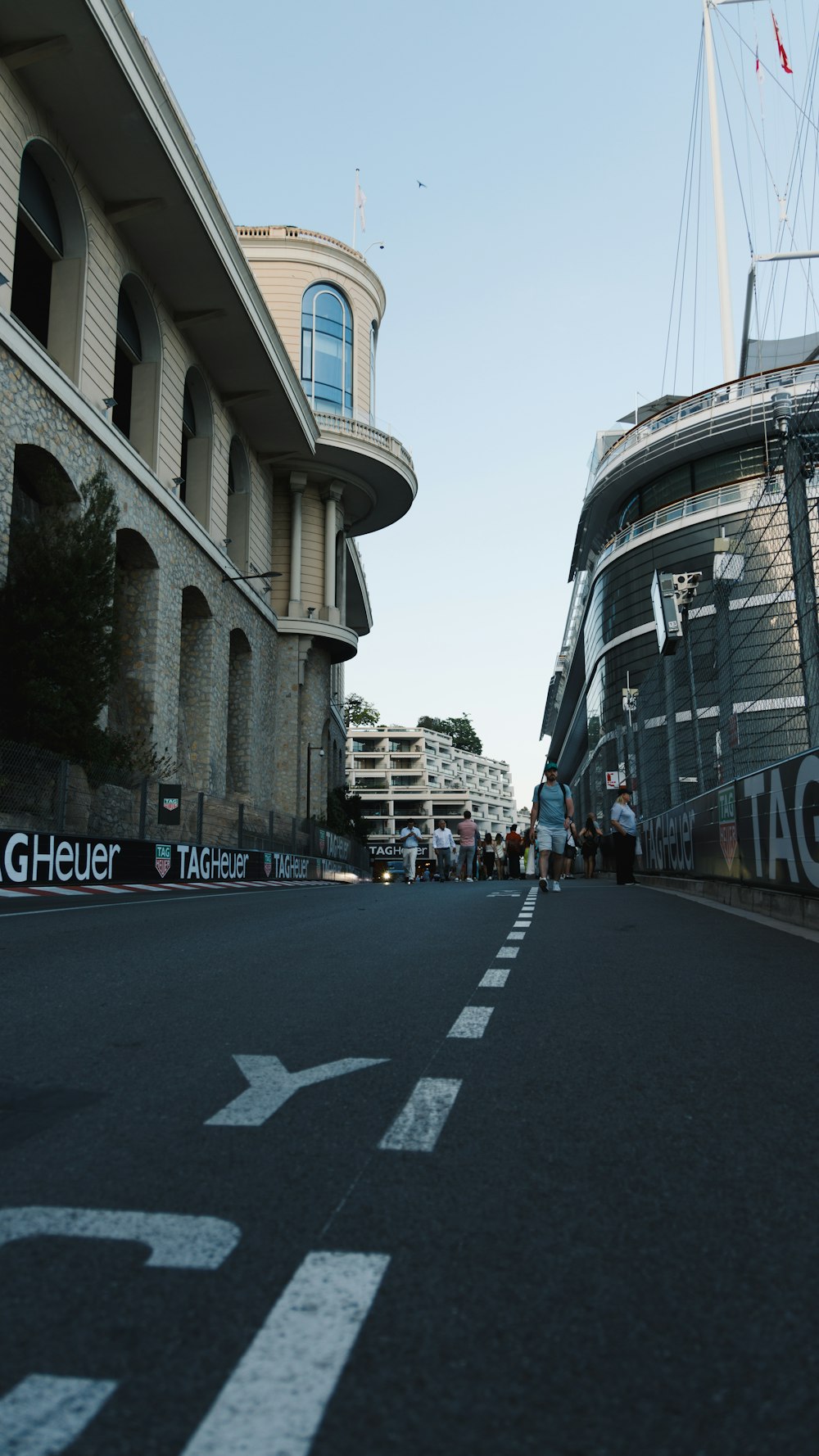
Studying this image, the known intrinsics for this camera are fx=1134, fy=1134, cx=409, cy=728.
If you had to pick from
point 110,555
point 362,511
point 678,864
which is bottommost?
point 678,864

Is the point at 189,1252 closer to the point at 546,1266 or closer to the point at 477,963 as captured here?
the point at 546,1266

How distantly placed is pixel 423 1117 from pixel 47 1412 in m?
1.56

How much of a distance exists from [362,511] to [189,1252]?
144 feet

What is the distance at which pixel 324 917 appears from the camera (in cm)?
1034

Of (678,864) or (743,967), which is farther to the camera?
(678,864)

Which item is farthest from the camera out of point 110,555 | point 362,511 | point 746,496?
point 746,496

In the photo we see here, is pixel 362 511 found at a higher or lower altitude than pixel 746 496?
lower

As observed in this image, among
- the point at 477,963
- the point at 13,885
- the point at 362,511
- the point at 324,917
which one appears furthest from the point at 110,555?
the point at 362,511

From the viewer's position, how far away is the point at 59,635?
1700 centimetres

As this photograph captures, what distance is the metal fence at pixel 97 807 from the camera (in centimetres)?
1359

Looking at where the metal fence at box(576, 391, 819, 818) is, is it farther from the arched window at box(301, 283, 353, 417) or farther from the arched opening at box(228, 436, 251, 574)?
the arched window at box(301, 283, 353, 417)

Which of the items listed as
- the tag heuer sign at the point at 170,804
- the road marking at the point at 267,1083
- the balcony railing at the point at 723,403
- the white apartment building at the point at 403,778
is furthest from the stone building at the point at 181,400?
the white apartment building at the point at 403,778

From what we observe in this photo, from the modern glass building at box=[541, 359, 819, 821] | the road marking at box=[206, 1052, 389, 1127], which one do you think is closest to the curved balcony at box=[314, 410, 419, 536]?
the modern glass building at box=[541, 359, 819, 821]

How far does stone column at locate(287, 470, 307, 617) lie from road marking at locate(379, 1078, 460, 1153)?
36.7 metres
